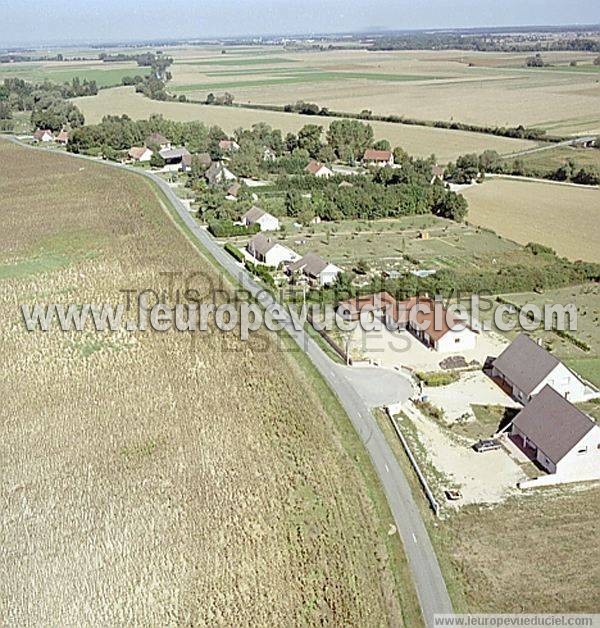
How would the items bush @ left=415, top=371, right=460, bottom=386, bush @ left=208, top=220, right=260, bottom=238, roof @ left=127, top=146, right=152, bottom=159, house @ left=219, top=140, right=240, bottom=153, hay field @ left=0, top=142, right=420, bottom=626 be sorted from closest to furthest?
hay field @ left=0, top=142, right=420, bottom=626 < bush @ left=415, top=371, right=460, bottom=386 < bush @ left=208, top=220, right=260, bottom=238 < house @ left=219, top=140, right=240, bottom=153 < roof @ left=127, top=146, right=152, bottom=159

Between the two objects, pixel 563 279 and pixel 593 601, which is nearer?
pixel 593 601

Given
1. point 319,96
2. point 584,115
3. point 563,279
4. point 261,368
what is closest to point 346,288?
point 261,368

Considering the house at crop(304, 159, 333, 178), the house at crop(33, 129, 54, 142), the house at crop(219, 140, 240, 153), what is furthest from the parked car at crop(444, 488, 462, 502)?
the house at crop(33, 129, 54, 142)

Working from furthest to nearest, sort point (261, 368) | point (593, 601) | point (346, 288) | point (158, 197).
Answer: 1. point (158, 197)
2. point (346, 288)
3. point (261, 368)
4. point (593, 601)

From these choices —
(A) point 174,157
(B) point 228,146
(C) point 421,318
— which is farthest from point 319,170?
(C) point 421,318

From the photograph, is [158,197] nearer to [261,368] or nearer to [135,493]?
[261,368]

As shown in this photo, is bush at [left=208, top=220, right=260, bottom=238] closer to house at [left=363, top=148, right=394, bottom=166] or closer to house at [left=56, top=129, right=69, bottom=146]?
house at [left=363, top=148, right=394, bottom=166]
